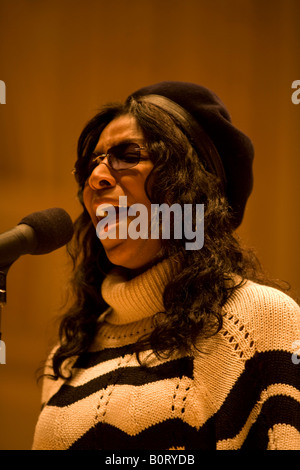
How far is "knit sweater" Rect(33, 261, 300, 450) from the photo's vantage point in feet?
2.55

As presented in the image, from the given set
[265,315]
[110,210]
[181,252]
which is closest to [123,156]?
[110,210]

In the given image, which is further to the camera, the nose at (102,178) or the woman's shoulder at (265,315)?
the nose at (102,178)

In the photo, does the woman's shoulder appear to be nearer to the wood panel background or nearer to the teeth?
the teeth

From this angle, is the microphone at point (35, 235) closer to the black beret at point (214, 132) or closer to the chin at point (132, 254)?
the chin at point (132, 254)

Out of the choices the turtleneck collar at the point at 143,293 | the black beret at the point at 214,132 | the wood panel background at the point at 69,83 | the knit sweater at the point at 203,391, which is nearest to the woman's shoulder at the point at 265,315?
the knit sweater at the point at 203,391

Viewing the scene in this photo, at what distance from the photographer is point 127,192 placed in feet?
3.13

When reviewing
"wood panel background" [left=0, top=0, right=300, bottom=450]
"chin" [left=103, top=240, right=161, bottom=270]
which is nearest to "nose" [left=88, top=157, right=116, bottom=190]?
"chin" [left=103, top=240, right=161, bottom=270]

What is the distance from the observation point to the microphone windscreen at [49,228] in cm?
74

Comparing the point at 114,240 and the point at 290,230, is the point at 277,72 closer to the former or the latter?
the point at 290,230

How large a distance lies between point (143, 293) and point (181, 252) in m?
0.10

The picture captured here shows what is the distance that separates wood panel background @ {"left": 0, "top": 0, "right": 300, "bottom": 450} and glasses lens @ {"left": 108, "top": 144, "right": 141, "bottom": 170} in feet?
2.56

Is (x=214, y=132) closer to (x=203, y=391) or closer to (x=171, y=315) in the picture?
(x=171, y=315)

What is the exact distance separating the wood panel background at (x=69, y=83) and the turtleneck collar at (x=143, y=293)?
2.48 feet

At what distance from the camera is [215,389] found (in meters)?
0.81
